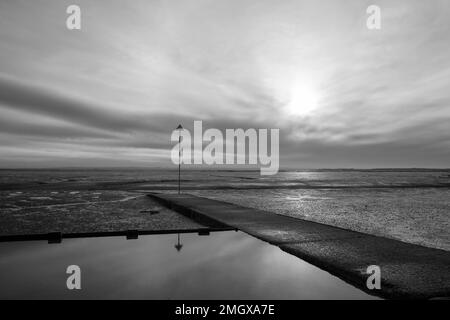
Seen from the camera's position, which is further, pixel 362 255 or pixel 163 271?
pixel 362 255

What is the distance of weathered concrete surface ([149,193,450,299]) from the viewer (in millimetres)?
4348

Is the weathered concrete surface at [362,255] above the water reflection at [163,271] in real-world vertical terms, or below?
above

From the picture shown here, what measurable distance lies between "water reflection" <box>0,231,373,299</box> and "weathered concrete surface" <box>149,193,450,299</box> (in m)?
0.29

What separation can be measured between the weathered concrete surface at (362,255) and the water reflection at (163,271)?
0.94 ft

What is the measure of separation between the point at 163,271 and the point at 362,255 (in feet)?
12.4

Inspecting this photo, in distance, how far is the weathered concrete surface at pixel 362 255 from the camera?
14.3 feet

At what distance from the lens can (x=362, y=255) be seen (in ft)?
19.4

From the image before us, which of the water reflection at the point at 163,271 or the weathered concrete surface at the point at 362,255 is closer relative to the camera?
the weathered concrete surface at the point at 362,255

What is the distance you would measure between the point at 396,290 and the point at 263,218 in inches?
260

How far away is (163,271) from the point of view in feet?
18.7

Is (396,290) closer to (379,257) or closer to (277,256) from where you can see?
(379,257)

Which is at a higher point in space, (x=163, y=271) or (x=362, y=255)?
(x=362, y=255)
